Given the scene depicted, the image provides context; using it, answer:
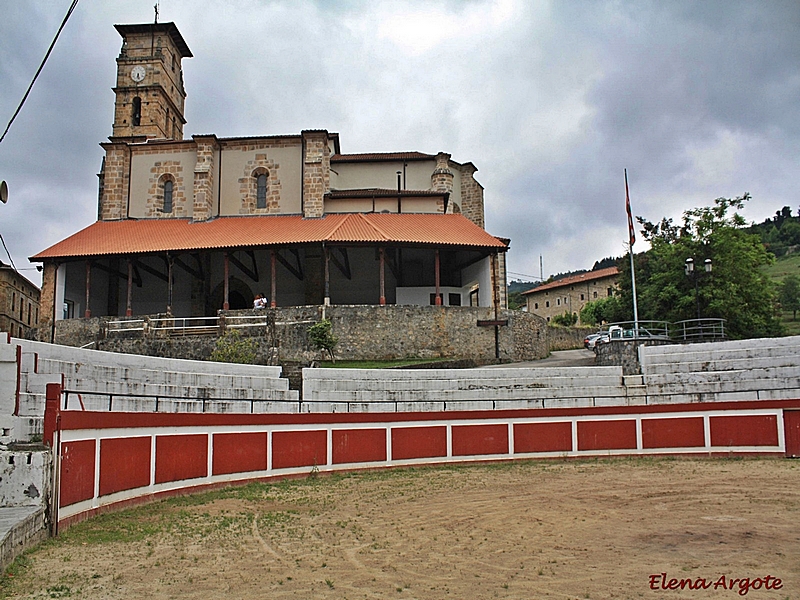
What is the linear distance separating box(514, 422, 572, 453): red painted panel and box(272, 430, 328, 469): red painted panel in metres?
4.21

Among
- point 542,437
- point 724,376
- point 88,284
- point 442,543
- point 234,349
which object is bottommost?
point 442,543

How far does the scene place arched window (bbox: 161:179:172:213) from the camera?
35594 millimetres

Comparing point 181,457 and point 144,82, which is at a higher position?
point 144,82

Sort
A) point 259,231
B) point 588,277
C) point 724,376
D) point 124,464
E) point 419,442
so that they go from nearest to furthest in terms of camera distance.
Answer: point 124,464 → point 419,442 → point 724,376 → point 259,231 → point 588,277

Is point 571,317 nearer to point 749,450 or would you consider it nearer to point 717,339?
point 717,339

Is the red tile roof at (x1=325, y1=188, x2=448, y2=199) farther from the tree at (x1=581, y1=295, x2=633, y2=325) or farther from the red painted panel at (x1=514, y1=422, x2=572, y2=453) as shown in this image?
the red painted panel at (x1=514, y1=422, x2=572, y2=453)

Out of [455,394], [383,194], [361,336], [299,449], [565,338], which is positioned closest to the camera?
[299,449]

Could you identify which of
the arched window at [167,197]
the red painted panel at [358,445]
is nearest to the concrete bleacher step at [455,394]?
the red painted panel at [358,445]

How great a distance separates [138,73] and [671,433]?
36241 millimetres

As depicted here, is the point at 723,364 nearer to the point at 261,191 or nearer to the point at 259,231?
the point at 259,231

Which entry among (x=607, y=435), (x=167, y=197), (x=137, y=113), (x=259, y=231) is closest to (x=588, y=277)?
(x=137, y=113)

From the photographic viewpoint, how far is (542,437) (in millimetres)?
15531

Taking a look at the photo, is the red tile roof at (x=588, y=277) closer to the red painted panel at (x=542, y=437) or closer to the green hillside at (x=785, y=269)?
the green hillside at (x=785, y=269)

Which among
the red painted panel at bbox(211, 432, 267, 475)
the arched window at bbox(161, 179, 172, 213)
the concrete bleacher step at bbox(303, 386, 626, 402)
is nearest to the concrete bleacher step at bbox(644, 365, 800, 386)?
the concrete bleacher step at bbox(303, 386, 626, 402)
